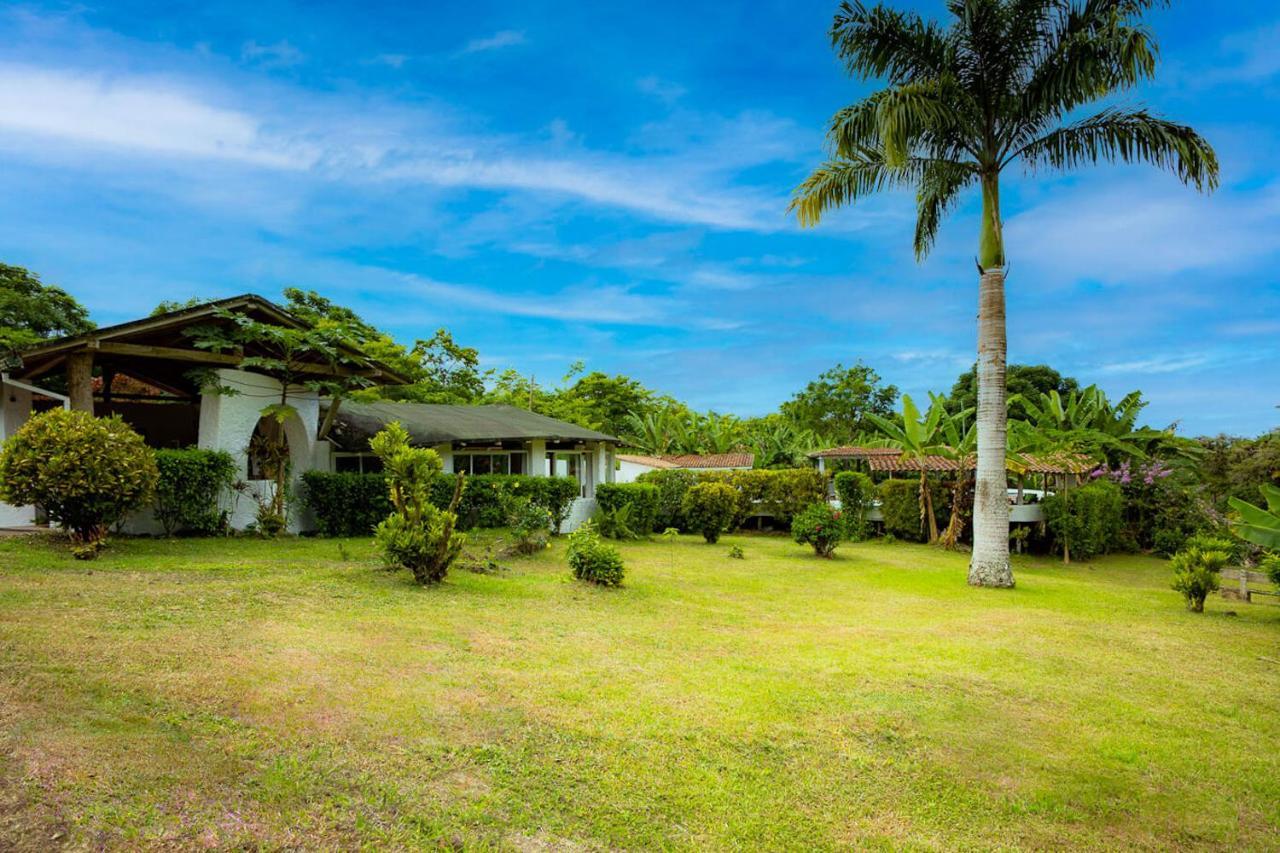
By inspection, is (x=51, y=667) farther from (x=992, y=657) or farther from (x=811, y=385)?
(x=811, y=385)

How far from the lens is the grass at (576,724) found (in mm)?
3822

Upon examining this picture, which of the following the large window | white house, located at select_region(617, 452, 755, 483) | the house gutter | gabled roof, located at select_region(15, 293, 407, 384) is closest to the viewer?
gabled roof, located at select_region(15, 293, 407, 384)

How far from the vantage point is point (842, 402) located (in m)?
47.2

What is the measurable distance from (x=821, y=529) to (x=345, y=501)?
1180 centimetres

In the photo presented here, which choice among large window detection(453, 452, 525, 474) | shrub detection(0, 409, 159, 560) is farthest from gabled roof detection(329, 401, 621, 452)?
shrub detection(0, 409, 159, 560)

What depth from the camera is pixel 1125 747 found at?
18.5ft

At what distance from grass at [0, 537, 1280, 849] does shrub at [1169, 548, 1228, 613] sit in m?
2.31

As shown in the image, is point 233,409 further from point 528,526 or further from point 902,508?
point 902,508

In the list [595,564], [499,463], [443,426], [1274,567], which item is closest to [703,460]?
[499,463]

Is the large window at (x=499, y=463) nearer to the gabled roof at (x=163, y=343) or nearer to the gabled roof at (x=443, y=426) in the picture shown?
the gabled roof at (x=443, y=426)

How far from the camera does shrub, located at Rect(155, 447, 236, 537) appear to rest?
13.2m

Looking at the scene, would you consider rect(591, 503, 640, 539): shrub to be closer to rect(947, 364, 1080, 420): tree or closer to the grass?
the grass

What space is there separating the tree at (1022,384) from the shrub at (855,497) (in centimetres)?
2074

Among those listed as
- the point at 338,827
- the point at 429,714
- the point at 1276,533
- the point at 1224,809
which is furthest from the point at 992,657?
the point at 338,827
